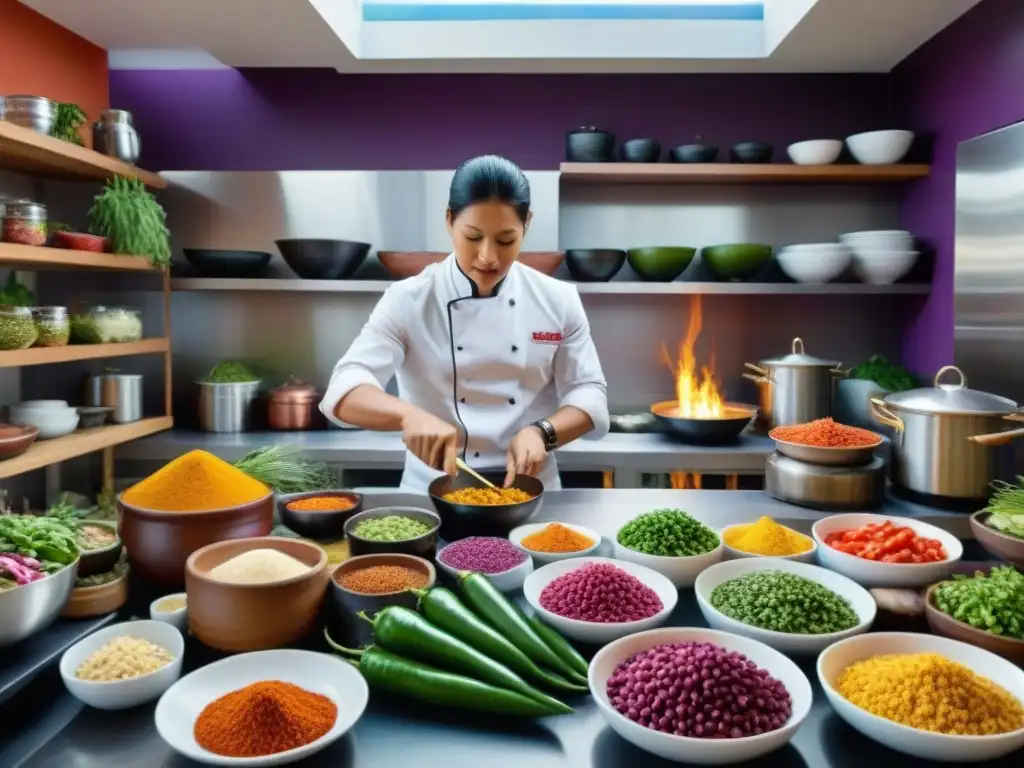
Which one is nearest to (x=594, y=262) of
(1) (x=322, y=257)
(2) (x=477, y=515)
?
(1) (x=322, y=257)

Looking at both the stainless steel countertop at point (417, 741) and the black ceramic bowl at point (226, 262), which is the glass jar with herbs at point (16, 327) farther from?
the stainless steel countertop at point (417, 741)

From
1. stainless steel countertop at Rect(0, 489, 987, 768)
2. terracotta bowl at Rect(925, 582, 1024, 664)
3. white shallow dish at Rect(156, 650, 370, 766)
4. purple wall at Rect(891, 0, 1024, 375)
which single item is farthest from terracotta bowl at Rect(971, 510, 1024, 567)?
purple wall at Rect(891, 0, 1024, 375)

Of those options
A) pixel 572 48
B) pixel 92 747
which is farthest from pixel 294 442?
pixel 92 747

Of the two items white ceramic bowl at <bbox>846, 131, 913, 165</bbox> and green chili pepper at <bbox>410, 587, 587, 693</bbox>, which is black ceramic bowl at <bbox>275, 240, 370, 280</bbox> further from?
green chili pepper at <bbox>410, 587, 587, 693</bbox>

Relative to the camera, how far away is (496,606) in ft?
3.98

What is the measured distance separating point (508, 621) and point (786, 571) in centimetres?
63

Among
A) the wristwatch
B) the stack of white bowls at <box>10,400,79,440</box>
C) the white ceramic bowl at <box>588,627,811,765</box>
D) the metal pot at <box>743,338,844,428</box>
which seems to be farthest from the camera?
the metal pot at <box>743,338,844,428</box>

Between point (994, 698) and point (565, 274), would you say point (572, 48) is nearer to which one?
point (565, 274)

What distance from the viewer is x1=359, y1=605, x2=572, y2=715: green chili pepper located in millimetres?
1083

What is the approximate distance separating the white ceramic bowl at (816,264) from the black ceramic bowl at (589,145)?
3.50 ft

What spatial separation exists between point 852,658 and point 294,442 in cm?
291

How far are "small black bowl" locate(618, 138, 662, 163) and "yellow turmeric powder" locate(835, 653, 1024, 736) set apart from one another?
3.16m

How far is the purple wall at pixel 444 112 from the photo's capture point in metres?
4.15

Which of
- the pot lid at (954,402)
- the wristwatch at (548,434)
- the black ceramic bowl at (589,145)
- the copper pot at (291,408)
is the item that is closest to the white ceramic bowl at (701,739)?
the wristwatch at (548,434)
